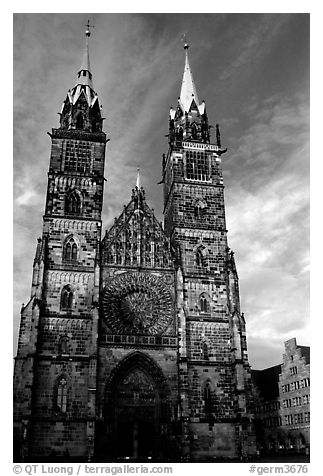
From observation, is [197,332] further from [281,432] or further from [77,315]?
[281,432]

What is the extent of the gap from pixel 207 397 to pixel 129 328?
6456 millimetres

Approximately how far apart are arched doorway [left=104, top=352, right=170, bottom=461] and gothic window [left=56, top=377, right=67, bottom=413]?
2406mm

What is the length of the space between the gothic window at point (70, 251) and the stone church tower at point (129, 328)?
9 cm

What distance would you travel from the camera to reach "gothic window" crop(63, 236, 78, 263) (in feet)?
105

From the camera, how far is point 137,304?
32.0 m

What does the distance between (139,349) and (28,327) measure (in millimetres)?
6901

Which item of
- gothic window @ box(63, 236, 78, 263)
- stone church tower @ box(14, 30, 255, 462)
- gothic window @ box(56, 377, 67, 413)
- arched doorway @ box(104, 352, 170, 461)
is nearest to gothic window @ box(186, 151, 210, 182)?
stone church tower @ box(14, 30, 255, 462)

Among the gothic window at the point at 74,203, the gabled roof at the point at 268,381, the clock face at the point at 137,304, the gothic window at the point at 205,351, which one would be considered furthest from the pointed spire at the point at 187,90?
the gabled roof at the point at 268,381

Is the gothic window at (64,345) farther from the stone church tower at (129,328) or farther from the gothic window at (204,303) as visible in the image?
the gothic window at (204,303)

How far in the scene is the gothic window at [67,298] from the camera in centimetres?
3070

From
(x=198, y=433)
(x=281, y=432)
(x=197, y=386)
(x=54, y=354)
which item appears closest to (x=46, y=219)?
(x=54, y=354)

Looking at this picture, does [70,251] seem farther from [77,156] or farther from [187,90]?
[187,90]

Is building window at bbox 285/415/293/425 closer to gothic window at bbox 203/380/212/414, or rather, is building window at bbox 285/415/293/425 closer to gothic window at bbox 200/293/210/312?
gothic window at bbox 203/380/212/414

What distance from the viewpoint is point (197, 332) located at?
31688 millimetres
